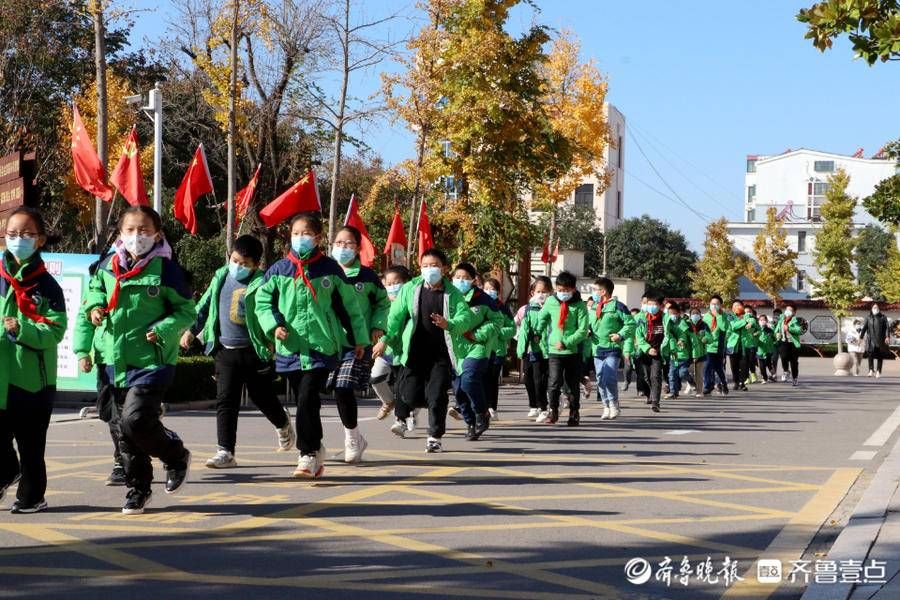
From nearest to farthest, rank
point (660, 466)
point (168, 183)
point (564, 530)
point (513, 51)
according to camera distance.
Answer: point (564, 530) < point (660, 466) < point (513, 51) < point (168, 183)

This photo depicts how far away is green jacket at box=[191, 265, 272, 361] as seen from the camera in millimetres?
10203

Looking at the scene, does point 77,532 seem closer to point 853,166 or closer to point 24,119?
point 24,119

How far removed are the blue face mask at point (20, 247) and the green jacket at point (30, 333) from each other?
54mm

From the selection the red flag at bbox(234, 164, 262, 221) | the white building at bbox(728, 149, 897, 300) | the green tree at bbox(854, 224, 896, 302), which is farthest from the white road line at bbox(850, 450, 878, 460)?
the white building at bbox(728, 149, 897, 300)

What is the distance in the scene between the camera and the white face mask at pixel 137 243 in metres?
8.04

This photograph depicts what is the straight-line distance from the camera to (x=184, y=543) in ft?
23.0

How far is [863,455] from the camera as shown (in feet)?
41.8

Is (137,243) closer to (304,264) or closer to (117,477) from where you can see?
(304,264)

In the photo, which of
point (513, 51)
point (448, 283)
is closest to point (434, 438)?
point (448, 283)

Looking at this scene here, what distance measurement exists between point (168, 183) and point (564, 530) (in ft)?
129

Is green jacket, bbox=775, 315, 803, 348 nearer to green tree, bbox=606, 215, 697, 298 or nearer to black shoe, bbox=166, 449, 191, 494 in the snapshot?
black shoe, bbox=166, 449, 191, 494

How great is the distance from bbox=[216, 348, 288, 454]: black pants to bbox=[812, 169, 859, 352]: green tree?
59387 millimetres

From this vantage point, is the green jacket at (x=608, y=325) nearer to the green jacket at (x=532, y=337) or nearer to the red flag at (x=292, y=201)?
the green jacket at (x=532, y=337)

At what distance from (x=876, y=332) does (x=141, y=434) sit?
32.8m
